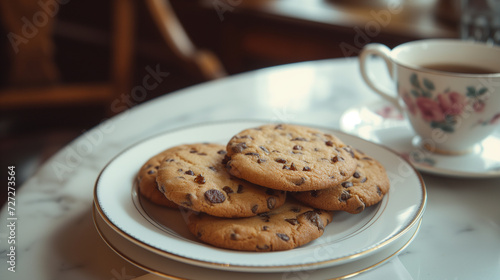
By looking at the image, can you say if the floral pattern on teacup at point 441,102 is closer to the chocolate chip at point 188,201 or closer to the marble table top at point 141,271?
the marble table top at point 141,271

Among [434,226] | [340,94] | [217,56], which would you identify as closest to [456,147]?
[434,226]

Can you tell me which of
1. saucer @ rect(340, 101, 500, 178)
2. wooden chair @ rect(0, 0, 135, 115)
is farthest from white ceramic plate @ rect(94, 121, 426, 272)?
wooden chair @ rect(0, 0, 135, 115)

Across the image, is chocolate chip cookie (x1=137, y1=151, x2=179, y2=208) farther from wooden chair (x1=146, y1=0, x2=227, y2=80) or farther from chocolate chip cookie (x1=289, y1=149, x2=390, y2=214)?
wooden chair (x1=146, y1=0, x2=227, y2=80)

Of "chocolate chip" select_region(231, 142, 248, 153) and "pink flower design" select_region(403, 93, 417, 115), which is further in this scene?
"pink flower design" select_region(403, 93, 417, 115)

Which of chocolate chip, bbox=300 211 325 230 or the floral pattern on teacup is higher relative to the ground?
the floral pattern on teacup

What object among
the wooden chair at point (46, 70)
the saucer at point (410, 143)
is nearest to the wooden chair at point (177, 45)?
the wooden chair at point (46, 70)

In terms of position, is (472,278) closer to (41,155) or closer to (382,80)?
(382,80)

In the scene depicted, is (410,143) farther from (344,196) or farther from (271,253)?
(271,253)

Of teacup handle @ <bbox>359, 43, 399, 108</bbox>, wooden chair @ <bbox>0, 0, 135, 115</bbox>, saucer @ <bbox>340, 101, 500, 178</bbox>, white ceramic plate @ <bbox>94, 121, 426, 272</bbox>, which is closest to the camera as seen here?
white ceramic plate @ <bbox>94, 121, 426, 272</bbox>
